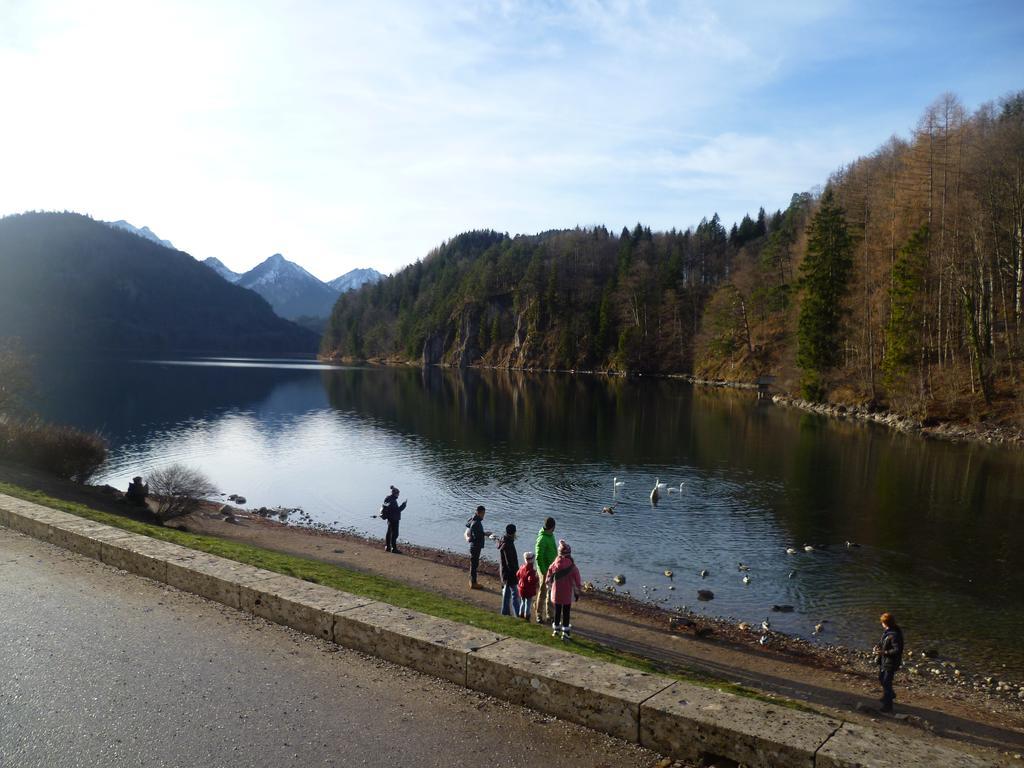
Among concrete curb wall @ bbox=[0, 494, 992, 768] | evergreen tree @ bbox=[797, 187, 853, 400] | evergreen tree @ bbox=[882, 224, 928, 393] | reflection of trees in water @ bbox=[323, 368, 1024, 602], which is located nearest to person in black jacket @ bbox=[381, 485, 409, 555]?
concrete curb wall @ bbox=[0, 494, 992, 768]

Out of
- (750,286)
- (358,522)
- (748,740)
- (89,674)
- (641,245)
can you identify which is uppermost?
(641,245)

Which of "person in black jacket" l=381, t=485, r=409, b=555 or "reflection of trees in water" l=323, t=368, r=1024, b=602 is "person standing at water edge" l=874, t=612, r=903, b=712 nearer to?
"reflection of trees in water" l=323, t=368, r=1024, b=602

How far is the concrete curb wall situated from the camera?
19.3 feet

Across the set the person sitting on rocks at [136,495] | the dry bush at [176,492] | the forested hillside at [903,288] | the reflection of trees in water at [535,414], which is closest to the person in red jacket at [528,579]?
the dry bush at [176,492]

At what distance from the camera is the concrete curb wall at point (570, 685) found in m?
5.89

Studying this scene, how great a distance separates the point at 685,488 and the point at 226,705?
32821 mm

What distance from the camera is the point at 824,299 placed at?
252 ft

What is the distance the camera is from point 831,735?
6043 mm

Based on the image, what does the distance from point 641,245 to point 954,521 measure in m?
144

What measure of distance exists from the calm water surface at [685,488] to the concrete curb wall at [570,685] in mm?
13828

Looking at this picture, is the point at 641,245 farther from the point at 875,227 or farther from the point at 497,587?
the point at 497,587

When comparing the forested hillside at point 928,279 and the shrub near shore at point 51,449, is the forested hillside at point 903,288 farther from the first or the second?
the shrub near shore at point 51,449

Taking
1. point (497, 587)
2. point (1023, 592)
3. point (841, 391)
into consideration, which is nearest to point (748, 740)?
point (497, 587)

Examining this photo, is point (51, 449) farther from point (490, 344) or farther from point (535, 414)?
point (490, 344)
